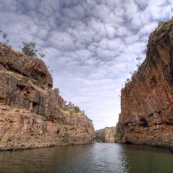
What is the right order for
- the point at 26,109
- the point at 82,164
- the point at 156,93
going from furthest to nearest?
1. the point at 156,93
2. the point at 26,109
3. the point at 82,164

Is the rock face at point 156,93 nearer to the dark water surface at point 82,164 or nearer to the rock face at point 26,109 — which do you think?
the dark water surface at point 82,164

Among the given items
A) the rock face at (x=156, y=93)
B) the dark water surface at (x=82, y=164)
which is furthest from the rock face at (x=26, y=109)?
the rock face at (x=156, y=93)

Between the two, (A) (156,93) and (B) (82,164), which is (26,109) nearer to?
(B) (82,164)

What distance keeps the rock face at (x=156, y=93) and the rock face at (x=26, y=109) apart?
33.5m

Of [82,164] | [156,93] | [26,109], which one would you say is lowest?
[82,164]

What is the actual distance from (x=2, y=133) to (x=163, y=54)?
43.8 metres

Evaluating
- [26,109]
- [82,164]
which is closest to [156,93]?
[82,164]

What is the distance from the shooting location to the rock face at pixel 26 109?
38062 millimetres

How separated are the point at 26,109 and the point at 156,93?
42099mm

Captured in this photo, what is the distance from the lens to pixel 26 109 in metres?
48.3

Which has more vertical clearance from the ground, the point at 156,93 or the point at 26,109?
the point at 156,93

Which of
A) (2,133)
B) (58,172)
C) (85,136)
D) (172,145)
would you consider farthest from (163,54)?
(85,136)

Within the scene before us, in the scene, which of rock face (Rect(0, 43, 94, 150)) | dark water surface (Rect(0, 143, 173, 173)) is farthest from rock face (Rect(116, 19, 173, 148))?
rock face (Rect(0, 43, 94, 150))

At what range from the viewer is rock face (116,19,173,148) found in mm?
38625
